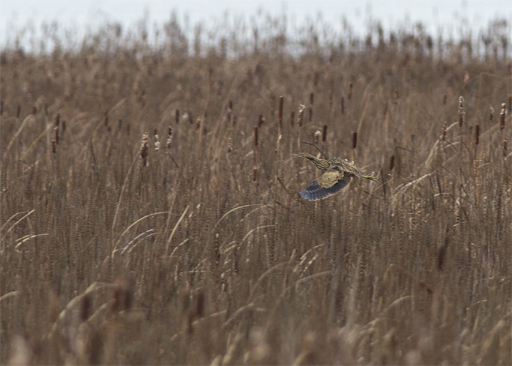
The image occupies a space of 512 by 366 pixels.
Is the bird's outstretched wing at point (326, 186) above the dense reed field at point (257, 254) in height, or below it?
above

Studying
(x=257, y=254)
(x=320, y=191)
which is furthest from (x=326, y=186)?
(x=257, y=254)

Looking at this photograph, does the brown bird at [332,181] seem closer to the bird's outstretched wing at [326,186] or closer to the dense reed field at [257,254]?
the bird's outstretched wing at [326,186]

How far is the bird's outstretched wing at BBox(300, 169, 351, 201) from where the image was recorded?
2564mm

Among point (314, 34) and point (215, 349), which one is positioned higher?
point (314, 34)

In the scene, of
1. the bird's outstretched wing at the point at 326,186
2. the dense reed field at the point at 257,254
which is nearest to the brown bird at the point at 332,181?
the bird's outstretched wing at the point at 326,186

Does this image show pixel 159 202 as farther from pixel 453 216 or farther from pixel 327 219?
pixel 453 216

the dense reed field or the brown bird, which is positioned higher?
the brown bird

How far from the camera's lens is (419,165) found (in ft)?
12.0

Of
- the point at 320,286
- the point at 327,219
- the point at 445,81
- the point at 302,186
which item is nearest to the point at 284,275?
the point at 320,286

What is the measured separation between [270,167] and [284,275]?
120 centimetres

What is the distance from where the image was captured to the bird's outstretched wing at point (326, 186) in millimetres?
2564

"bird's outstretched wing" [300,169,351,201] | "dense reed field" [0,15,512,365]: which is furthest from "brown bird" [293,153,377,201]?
"dense reed field" [0,15,512,365]

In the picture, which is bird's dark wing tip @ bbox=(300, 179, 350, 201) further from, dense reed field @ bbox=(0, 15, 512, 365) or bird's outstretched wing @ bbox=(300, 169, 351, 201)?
dense reed field @ bbox=(0, 15, 512, 365)

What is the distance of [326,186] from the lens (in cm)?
257
